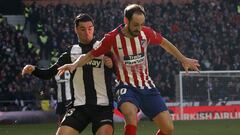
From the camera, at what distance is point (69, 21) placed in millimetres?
28484


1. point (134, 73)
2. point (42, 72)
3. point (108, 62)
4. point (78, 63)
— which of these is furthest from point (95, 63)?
point (42, 72)

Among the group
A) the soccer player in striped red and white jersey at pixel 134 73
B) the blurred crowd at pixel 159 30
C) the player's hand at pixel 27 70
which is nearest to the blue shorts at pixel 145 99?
the soccer player in striped red and white jersey at pixel 134 73

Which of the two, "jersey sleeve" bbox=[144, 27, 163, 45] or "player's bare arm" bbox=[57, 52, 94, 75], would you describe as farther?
"jersey sleeve" bbox=[144, 27, 163, 45]

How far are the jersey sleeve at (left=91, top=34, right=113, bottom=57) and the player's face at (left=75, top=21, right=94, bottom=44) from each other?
0.52ft

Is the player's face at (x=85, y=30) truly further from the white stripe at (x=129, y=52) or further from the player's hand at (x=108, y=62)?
the white stripe at (x=129, y=52)

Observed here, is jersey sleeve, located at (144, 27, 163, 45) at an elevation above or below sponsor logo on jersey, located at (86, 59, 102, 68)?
above

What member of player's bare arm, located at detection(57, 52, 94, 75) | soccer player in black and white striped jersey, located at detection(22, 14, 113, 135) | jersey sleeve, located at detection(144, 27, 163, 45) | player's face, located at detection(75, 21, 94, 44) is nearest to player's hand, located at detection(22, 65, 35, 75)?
soccer player in black and white striped jersey, located at detection(22, 14, 113, 135)

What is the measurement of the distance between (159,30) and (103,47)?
21.7 meters

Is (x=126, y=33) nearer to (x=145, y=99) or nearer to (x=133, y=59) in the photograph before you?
(x=133, y=59)

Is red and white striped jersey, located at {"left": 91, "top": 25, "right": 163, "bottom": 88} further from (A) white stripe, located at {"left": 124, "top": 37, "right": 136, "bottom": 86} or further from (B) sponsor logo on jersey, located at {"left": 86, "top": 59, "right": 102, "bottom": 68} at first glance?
(B) sponsor logo on jersey, located at {"left": 86, "top": 59, "right": 102, "bottom": 68}

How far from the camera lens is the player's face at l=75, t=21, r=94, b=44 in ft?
22.1

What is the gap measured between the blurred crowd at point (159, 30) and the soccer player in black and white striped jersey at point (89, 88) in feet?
58.1

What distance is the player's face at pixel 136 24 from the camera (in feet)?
22.8

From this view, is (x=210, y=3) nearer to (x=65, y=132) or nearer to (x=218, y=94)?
(x=218, y=94)
